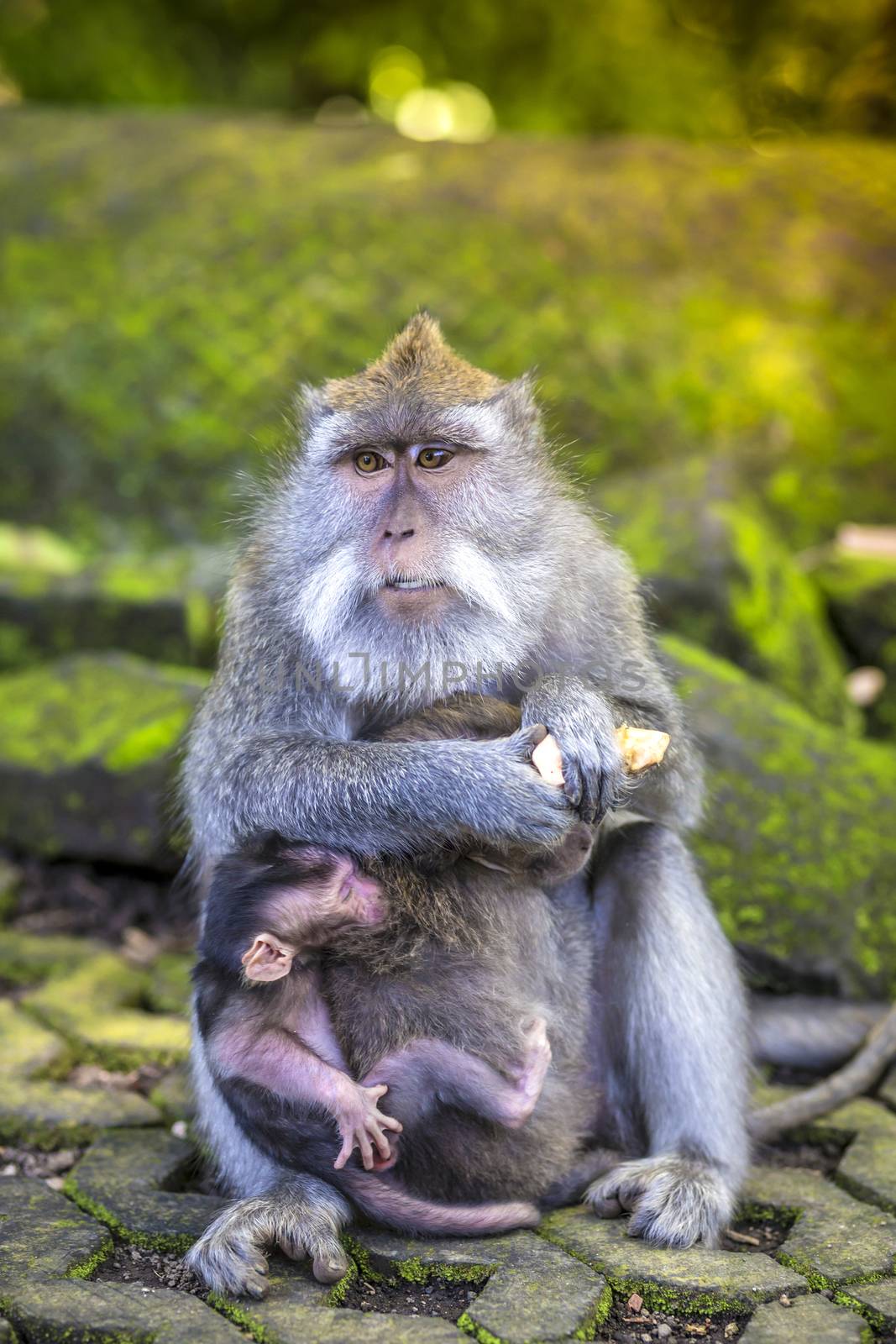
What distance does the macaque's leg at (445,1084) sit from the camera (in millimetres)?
3363

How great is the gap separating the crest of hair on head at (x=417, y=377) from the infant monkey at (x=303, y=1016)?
123 cm

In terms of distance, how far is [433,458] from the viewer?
12.2ft

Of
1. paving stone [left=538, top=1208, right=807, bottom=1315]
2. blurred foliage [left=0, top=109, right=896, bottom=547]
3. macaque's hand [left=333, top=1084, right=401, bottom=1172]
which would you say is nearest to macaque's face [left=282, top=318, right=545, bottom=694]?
macaque's hand [left=333, top=1084, right=401, bottom=1172]

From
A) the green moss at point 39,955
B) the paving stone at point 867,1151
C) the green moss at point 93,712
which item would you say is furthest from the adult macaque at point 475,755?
the green moss at point 93,712

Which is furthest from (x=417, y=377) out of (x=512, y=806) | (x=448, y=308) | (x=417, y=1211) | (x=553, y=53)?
(x=553, y=53)

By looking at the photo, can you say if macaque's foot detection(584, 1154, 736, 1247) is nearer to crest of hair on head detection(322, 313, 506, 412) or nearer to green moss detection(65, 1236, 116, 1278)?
green moss detection(65, 1236, 116, 1278)

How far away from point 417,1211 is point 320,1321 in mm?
396

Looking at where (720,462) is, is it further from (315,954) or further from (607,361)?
(315,954)

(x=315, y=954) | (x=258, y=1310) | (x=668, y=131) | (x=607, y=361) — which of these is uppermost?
(x=668, y=131)

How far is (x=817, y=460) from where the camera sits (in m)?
7.55

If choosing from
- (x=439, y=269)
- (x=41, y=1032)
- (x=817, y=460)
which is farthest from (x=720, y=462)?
(x=41, y=1032)

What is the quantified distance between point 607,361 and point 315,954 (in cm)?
491

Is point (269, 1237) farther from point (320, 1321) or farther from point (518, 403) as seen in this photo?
point (518, 403)

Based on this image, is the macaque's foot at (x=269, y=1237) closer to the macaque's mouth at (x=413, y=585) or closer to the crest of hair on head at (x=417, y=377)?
the macaque's mouth at (x=413, y=585)
